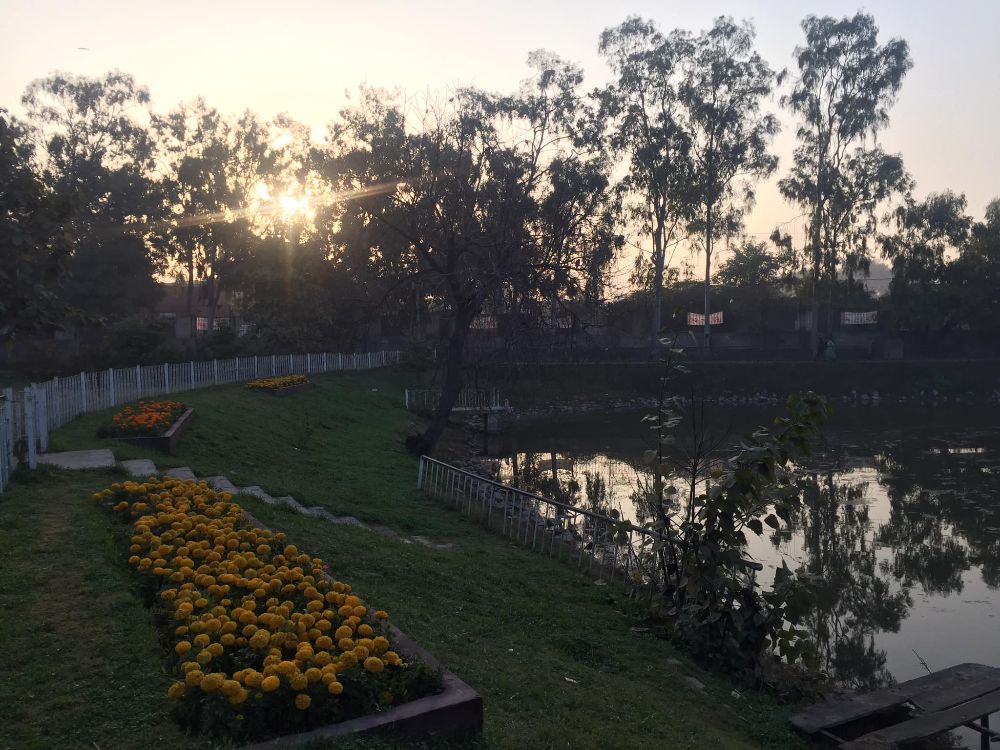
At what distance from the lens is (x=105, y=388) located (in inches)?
713

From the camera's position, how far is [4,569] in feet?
20.3

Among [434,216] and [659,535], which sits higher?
[434,216]

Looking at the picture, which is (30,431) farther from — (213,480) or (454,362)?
(454,362)

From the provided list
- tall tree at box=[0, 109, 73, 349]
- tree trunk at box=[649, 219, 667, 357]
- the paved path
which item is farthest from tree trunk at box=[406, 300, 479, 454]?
tree trunk at box=[649, 219, 667, 357]

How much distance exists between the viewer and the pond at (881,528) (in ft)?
30.4

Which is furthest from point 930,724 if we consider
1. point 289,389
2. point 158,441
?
point 289,389

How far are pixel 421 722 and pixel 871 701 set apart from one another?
4.18 meters

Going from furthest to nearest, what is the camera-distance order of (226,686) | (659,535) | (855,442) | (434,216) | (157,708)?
1. (855,442)
2. (434,216)
3. (659,535)
4. (157,708)
5. (226,686)

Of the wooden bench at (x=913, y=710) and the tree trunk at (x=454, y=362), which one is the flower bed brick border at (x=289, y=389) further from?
the wooden bench at (x=913, y=710)

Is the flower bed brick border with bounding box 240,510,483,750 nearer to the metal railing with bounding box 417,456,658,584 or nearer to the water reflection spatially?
the water reflection

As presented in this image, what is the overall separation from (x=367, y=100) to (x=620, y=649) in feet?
49.5

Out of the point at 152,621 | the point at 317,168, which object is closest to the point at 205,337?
the point at 317,168

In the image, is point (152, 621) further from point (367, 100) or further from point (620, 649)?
point (367, 100)

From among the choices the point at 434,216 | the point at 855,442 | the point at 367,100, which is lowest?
the point at 855,442
